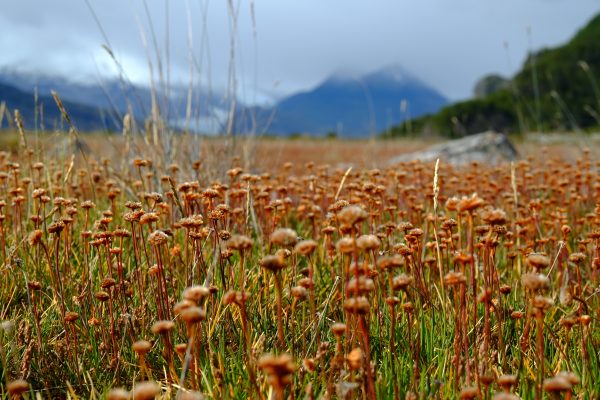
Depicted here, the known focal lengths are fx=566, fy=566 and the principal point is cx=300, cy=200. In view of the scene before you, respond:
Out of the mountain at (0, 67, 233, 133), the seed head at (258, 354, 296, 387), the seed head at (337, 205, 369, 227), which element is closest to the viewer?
the seed head at (258, 354, 296, 387)

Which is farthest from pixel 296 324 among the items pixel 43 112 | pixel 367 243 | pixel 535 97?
pixel 535 97

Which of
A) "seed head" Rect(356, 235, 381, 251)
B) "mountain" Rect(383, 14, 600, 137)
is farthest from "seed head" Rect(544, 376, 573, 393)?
"mountain" Rect(383, 14, 600, 137)

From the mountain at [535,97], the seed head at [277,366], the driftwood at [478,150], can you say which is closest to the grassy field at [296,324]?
the seed head at [277,366]

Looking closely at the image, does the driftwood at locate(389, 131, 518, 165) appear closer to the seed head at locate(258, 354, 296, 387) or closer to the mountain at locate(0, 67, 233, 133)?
the mountain at locate(0, 67, 233, 133)

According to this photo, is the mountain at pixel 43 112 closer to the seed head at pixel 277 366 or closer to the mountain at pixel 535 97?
the seed head at pixel 277 366

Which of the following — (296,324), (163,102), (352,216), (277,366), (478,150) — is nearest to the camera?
(277,366)

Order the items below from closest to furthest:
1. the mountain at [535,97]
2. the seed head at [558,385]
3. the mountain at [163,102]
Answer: the seed head at [558,385] → the mountain at [163,102] → the mountain at [535,97]

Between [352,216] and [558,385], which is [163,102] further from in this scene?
[558,385]

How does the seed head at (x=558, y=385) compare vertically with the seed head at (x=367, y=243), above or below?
below

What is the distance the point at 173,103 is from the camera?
489 centimetres

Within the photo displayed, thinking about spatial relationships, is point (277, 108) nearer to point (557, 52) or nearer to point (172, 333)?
point (172, 333)

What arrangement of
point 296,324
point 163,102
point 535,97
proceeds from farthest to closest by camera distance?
point 535,97 → point 163,102 → point 296,324

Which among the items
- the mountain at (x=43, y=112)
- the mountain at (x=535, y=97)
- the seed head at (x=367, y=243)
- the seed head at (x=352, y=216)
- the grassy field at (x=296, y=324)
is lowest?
the grassy field at (x=296, y=324)

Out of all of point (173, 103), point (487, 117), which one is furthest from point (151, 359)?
point (487, 117)
